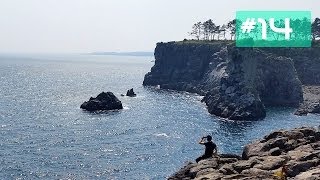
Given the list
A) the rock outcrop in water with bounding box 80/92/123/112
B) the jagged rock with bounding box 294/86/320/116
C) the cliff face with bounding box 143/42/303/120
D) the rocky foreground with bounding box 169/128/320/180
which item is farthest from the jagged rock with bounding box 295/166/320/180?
the rock outcrop in water with bounding box 80/92/123/112

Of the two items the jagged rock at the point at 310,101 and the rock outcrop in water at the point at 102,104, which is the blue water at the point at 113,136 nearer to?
the rock outcrop in water at the point at 102,104

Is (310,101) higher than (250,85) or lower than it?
lower

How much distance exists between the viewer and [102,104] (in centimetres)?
13575

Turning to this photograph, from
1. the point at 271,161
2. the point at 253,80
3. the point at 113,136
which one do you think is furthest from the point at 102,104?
the point at 271,161

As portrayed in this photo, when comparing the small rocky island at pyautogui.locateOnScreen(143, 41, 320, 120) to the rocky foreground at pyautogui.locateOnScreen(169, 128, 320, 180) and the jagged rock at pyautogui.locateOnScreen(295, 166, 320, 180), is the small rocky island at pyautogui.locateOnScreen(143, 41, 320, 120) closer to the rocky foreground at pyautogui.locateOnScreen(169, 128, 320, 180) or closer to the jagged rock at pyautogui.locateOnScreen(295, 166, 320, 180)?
the rocky foreground at pyautogui.locateOnScreen(169, 128, 320, 180)

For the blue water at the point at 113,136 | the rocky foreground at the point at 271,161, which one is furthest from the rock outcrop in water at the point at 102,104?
the rocky foreground at the point at 271,161

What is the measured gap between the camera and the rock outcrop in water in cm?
13412

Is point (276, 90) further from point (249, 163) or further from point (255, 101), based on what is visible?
point (249, 163)

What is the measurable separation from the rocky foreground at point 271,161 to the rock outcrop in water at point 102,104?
92.4 metres

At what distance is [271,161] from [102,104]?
100945 mm

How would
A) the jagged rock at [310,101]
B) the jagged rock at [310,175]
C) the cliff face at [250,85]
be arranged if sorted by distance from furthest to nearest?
the jagged rock at [310,101], the cliff face at [250,85], the jagged rock at [310,175]

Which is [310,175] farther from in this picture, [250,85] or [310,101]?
[310,101]

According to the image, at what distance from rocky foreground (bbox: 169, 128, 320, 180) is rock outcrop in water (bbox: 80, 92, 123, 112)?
92402mm

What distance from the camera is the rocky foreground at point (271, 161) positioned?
36406mm
